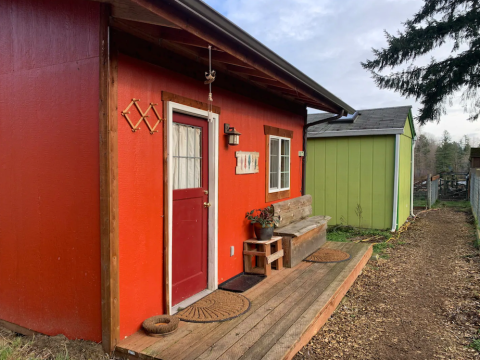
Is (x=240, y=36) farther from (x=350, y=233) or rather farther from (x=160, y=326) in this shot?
(x=350, y=233)

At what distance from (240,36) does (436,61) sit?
9501 millimetres

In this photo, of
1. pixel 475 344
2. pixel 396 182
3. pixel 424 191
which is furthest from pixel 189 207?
pixel 424 191

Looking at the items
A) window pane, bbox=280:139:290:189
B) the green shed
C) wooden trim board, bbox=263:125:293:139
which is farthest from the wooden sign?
the green shed

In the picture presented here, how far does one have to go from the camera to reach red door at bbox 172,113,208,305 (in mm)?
3494

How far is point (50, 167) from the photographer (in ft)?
9.62

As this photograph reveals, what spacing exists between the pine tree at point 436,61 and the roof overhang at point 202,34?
7.17 m

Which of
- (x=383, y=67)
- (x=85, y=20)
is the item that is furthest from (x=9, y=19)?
(x=383, y=67)

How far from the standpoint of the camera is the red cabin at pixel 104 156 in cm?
264

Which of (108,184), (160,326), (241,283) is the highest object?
(108,184)

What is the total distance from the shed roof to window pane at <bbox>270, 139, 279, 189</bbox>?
12.3 feet

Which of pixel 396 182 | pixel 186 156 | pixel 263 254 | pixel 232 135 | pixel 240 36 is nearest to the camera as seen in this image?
pixel 240 36

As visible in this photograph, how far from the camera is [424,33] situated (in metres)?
9.89

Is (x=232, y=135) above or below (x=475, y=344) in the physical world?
above

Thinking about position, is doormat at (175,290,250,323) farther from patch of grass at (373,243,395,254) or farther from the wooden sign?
patch of grass at (373,243,395,254)
